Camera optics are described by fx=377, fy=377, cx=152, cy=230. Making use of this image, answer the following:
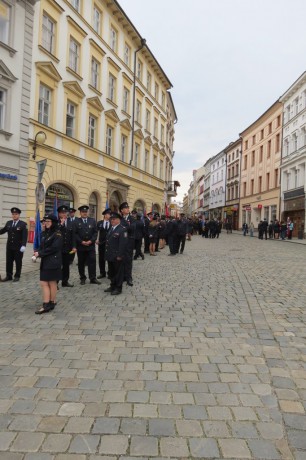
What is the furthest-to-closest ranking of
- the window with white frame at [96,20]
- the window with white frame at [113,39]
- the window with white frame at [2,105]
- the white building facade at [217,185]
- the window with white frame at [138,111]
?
the white building facade at [217,185]
the window with white frame at [138,111]
the window with white frame at [113,39]
the window with white frame at [96,20]
the window with white frame at [2,105]

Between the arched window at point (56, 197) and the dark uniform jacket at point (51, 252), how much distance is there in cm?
1282

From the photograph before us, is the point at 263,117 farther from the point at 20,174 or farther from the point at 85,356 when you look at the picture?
the point at 85,356

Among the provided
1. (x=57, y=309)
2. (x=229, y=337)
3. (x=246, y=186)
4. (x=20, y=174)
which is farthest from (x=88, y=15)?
(x=246, y=186)

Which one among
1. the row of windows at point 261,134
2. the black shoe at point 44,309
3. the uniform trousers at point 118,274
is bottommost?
the black shoe at point 44,309

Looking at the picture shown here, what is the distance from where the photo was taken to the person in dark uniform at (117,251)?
7391 millimetres

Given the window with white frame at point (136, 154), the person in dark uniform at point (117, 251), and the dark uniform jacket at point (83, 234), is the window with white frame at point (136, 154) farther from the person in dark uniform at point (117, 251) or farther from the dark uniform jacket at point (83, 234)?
the person in dark uniform at point (117, 251)

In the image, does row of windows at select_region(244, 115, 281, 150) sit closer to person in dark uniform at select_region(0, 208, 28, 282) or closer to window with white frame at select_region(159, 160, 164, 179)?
window with white frame at select_region(159, 160, 164, 179)

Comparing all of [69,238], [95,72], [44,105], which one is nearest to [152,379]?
[69,238]

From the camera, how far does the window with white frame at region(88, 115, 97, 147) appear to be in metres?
22.8

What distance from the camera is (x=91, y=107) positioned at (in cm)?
2262

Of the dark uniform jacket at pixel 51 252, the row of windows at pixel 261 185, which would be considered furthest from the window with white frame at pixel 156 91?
the dark uniform jacket at pixel 51 252

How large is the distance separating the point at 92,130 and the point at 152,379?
70.7ft

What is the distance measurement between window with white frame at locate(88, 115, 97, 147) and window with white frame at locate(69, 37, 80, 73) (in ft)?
9.52

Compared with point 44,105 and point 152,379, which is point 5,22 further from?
point 152,379
